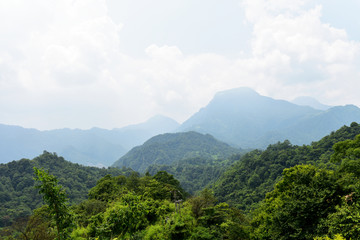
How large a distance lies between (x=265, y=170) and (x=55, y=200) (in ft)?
173

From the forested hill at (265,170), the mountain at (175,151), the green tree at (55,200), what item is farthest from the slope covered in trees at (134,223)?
the mountain at (175,151)

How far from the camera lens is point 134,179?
33312 millimetres

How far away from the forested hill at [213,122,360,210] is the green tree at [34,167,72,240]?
3954 centimetres

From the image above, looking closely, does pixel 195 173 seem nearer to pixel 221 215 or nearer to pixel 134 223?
pixel 221 215

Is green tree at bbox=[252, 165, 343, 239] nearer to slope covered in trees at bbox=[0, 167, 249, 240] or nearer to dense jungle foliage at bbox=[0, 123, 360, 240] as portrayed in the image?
dense jungle foliage at bbox=[0, 123, 360, 240]

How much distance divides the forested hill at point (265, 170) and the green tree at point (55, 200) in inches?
1557

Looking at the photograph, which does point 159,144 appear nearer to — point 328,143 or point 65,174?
point 65,174

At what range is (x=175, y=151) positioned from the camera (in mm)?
182375

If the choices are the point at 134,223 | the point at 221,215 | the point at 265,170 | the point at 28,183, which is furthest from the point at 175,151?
the point at 134,223

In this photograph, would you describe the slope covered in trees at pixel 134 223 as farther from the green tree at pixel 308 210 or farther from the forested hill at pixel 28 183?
the forested hill at pixel 28 183

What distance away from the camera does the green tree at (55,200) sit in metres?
5.03

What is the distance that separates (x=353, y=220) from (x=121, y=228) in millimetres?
8090

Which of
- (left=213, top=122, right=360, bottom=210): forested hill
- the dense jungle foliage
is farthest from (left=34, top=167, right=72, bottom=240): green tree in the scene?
(left=213, top=122, right=360, bottom=210): forested hill

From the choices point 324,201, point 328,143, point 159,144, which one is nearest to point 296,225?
point 324,201
